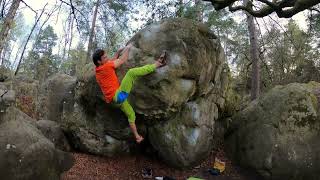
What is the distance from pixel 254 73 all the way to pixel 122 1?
652cm

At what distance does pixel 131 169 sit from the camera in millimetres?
9008

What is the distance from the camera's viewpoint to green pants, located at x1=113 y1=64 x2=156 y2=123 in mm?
7793

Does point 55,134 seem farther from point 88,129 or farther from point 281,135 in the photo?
point 281,135

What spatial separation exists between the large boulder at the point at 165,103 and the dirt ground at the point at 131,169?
25cm

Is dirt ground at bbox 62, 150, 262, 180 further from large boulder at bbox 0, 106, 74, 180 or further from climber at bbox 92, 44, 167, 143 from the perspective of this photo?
climber at bbox 92, 44, 167, 143

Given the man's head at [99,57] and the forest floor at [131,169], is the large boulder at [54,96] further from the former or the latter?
the man's head at [99,57]

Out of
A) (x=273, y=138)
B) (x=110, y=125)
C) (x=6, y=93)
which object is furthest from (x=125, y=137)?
(x=273, y=138)

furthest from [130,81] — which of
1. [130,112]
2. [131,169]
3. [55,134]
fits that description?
[55,134]

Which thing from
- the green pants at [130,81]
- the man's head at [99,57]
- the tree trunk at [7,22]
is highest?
the tree trunk at [7,22]

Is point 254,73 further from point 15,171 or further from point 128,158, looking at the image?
point 15,171

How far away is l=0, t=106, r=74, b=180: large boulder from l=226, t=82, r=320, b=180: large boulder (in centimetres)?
492

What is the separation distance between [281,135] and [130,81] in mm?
4179

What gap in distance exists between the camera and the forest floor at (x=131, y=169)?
8398 millimetres

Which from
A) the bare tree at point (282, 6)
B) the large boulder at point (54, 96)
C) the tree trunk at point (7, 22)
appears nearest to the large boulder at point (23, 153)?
the tree trunk at point (7, 22)
